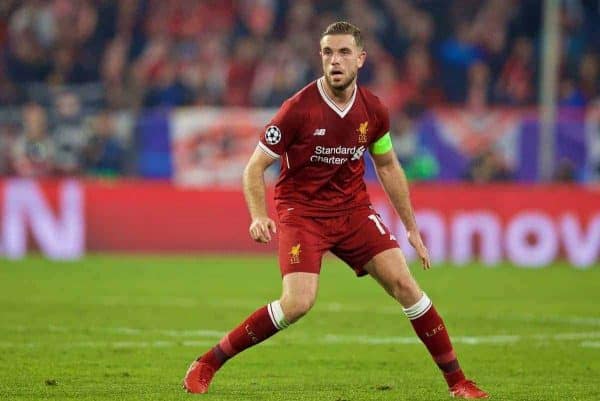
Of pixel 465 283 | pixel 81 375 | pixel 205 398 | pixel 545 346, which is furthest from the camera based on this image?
pixel 465 283

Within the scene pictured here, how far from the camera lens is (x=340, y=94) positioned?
27.8ft

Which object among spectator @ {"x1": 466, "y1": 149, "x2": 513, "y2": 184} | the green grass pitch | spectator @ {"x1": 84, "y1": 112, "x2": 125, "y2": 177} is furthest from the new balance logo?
spectator @ {"x1": 466, "y1": 149, "x2": 513, "y2": 184}

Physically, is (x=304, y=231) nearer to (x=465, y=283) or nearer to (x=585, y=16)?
(x=465, y=283)

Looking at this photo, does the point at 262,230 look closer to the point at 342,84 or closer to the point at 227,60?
the point at 342,84

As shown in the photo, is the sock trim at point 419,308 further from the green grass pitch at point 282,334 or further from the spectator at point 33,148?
the spectator at point 33,148

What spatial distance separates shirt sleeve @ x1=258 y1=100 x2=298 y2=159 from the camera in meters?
8.30

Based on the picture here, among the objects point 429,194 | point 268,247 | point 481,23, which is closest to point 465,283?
point 429,194

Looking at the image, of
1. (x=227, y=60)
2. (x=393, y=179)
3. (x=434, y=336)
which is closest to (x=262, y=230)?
(x=393, y=179)

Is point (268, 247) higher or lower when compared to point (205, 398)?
lower

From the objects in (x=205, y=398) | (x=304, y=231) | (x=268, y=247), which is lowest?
(x=268, y=247)

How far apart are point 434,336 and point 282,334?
4.07m

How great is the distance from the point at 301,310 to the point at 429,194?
42.6 feet

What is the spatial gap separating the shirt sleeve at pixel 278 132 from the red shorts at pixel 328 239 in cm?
48

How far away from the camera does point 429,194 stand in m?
21.0
